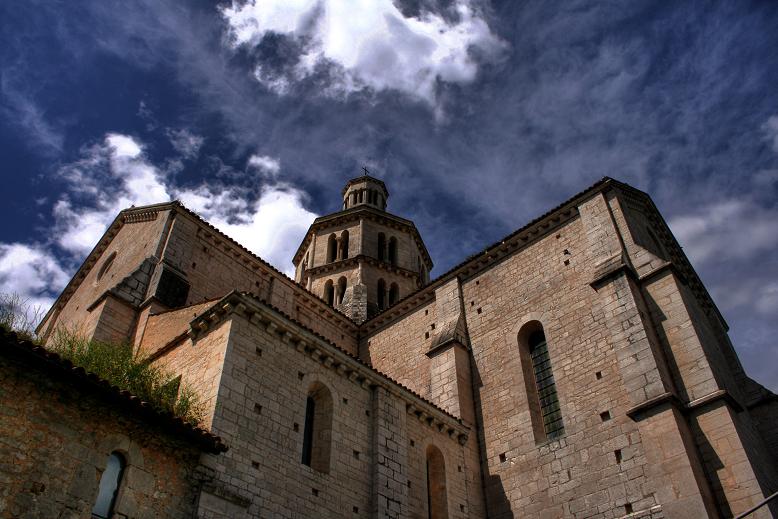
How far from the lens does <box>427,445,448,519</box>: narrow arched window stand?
1379 centimetres

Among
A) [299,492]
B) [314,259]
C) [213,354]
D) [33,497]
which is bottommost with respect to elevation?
[33,497]

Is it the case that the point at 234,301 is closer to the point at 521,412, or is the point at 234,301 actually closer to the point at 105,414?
the point at 105,414

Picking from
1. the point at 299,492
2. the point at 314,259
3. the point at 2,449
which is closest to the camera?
the point at 2,449

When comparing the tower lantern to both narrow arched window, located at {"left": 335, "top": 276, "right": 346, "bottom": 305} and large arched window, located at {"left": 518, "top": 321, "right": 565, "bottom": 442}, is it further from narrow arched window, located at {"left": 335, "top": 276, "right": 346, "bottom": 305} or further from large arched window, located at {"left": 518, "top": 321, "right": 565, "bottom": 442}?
large arched window, located at {"left": 518, "top": 321, "right": 565, "bottom": 442}

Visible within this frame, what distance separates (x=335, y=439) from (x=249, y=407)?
7.19 ft

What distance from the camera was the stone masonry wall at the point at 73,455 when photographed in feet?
25.7

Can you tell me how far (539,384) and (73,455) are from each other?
10921mm

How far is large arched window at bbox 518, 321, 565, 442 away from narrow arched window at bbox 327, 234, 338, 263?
45.4 feet

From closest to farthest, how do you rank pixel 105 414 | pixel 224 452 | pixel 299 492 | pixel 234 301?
Result: pixel 105 414 → pixel 224 452 → pixel 299 492 → pixel 234 301

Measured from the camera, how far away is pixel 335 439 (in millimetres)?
12422

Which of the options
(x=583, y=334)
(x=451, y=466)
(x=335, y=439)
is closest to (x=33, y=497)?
(x=335, y=439)

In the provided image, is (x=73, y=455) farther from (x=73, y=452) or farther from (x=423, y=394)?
(x=423, y=394)

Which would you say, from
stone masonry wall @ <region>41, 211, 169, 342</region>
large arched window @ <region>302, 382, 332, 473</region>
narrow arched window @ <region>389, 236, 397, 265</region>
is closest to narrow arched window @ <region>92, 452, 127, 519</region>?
large arched window @ <region>302, 382, 332, 473</region>

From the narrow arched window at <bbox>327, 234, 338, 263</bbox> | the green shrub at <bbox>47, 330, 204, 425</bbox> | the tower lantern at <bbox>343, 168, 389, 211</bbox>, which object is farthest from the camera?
the tower lantern at <bbox>343, 168, 389, 211</bbox>
